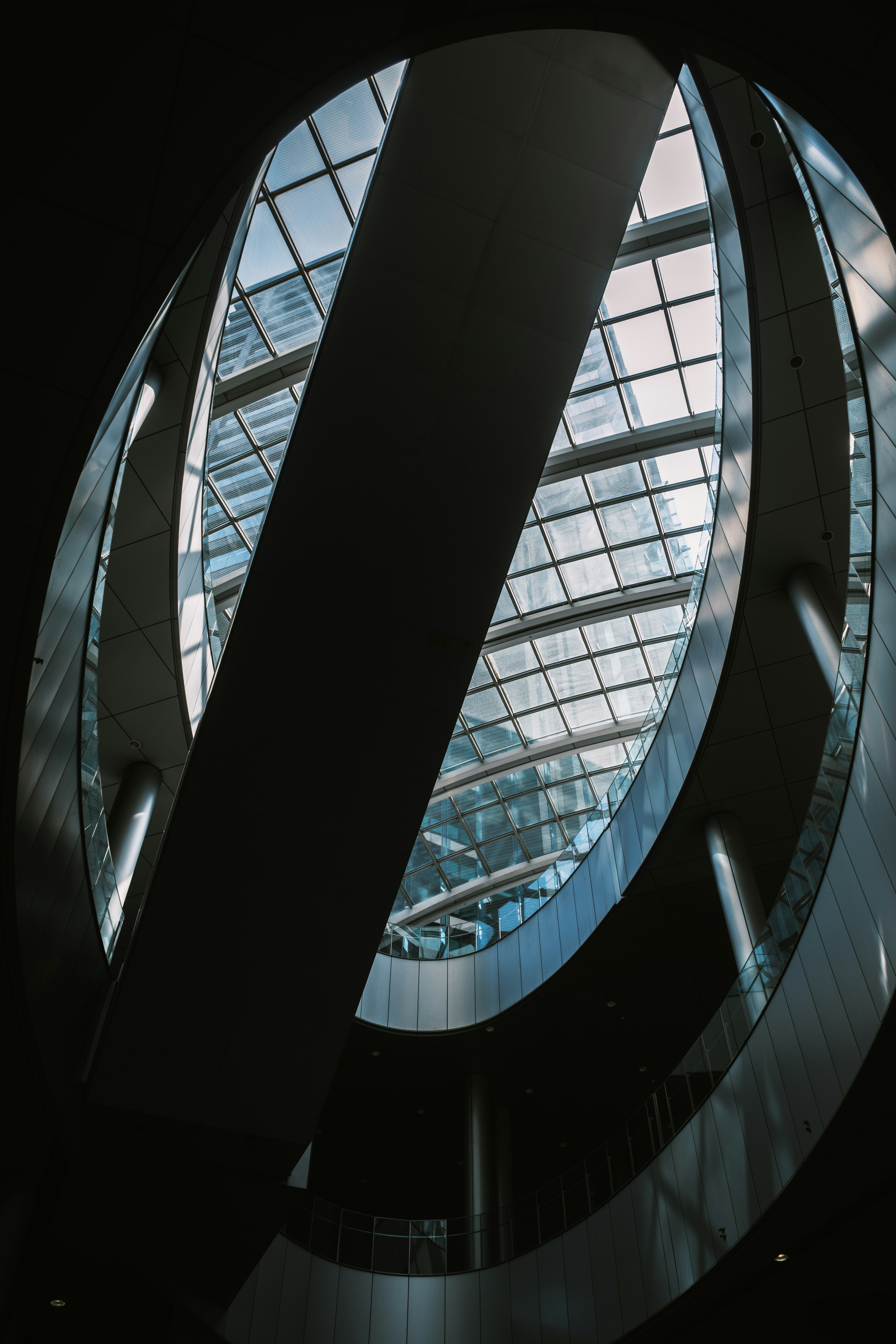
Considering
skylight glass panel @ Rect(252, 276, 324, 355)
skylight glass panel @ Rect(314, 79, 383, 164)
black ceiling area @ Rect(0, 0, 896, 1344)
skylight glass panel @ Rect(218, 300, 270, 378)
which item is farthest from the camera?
skylight glass panel @ Rect(218, 300, 270, 378)

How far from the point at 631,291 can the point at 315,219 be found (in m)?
6.80

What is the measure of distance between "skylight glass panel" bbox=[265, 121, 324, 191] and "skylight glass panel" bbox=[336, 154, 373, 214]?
430mm

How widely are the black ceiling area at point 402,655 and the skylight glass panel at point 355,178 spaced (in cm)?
19

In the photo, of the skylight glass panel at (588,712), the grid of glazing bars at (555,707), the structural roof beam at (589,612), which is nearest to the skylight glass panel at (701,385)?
the grid of glazing bars at (555,707)

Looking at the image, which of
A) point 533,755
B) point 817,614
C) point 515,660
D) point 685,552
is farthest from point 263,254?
point 533,755

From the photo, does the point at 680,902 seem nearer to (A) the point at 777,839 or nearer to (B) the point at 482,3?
(A) the point at 777,839

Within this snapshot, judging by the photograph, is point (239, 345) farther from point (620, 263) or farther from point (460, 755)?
point (460, 755)

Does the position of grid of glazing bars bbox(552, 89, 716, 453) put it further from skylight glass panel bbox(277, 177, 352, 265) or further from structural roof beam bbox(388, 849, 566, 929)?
structural roof beam bbox(388, 849, 566, 929)

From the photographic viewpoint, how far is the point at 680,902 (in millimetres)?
19562

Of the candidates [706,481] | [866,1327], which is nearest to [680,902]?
[866,1327]

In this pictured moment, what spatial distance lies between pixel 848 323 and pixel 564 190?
9.87ft

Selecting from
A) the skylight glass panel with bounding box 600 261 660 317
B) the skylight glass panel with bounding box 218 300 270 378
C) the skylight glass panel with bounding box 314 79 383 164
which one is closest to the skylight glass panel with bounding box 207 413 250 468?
the skylight glass panel with bounding box 218 300 270 378

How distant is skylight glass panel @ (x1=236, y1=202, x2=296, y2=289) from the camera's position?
18.4m

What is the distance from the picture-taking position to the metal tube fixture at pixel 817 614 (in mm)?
14508
